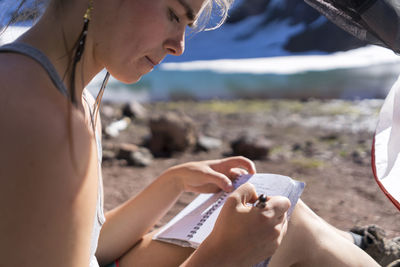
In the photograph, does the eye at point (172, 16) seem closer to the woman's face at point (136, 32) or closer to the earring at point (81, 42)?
the woman's face at point (136, 32)

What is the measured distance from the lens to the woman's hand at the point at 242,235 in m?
0.97

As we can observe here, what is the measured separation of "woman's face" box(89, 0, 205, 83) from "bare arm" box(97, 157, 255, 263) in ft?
1.67

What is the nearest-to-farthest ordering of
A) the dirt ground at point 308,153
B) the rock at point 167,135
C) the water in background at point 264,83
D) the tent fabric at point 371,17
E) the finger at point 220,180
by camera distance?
the tent fabric at point 371,17 < the finger at point 220,180 < the dirt ground at point 308,153 < the rock at point 167,135 < the water in background at point 264,83

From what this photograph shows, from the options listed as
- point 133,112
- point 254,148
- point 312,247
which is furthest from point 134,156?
point 312,247

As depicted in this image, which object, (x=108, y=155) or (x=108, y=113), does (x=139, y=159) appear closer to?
(x=108, y=155)

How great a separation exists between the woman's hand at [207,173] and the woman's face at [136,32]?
50cm

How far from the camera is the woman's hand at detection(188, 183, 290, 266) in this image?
38.2 inches

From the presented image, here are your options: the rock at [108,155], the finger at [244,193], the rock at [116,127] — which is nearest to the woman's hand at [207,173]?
the finger at [244,193]

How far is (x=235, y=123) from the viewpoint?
559 cm

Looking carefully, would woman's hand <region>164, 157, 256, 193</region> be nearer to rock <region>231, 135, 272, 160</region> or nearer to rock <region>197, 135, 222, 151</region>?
rock <region>231, 135, 272, 160</region>

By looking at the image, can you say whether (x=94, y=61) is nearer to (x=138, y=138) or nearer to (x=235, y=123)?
(x=138, y=138)

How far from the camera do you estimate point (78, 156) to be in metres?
0.81

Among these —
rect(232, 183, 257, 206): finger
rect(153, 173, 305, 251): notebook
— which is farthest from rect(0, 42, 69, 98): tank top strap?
rect(153, 173, 305, 251): notebook

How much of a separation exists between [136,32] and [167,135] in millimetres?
2860
